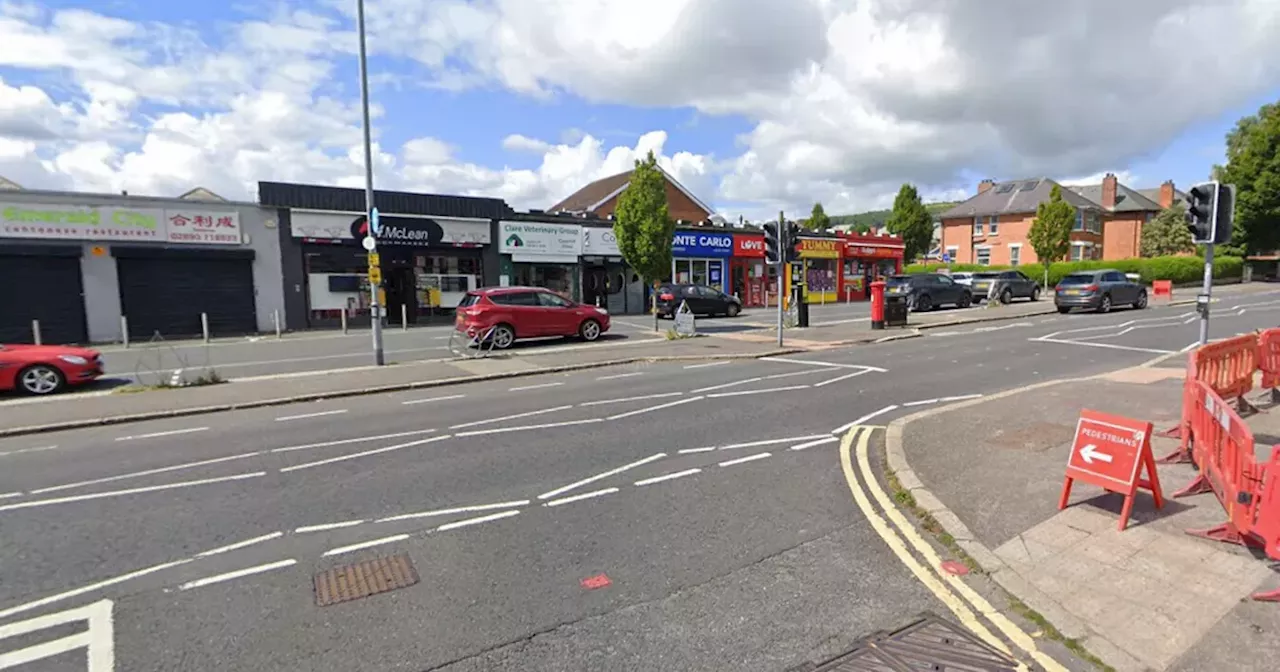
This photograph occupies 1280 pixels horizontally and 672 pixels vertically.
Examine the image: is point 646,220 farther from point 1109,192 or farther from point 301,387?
point 1109,192

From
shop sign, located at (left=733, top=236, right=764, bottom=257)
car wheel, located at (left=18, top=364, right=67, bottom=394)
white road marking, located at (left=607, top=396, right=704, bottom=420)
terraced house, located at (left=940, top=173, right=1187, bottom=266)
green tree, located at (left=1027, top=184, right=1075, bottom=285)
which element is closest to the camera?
white road marking, located at (left=607, top=396, right=704, bottom=420)

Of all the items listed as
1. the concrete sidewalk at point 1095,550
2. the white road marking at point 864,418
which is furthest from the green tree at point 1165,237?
the white road marking at point 864,418

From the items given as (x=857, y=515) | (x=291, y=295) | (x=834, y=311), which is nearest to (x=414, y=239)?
(x=291, y=295)

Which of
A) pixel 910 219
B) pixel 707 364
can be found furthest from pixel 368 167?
pixel 910 219

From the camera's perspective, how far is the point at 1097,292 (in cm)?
2611

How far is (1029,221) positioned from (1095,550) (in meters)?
62.8

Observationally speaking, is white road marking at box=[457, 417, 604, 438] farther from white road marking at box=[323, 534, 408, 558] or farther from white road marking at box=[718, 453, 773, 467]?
white road marking at box=[323, 534, 408, 558]

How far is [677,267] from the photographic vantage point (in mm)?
34094

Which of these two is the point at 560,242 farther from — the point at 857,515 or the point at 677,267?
the point at 857,515

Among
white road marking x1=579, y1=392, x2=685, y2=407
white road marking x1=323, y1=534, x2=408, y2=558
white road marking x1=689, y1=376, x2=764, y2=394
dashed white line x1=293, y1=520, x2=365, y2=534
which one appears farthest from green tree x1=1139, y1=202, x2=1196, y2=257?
dashed white line x1=293, y1=520, x2=365, y2=534

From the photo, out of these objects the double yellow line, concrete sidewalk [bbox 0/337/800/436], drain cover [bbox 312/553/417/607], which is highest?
concrete sidewalk [bbox 0/337/800/436]

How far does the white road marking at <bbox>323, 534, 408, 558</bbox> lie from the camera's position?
4.79m

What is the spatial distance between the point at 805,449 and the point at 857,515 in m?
2.04

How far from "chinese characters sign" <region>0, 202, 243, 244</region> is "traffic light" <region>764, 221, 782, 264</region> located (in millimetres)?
18939
